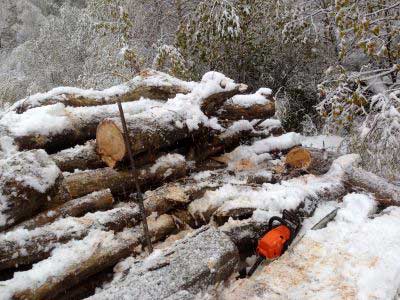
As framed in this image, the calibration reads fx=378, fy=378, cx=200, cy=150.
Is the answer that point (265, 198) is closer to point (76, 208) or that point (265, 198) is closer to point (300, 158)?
point (300, 158)

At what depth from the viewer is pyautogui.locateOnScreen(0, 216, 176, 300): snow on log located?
9.14 feet

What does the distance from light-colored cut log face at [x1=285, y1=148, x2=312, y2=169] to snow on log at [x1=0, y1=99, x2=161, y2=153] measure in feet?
7.97

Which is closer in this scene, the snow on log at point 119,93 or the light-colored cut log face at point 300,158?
the snow on log at point 119,93

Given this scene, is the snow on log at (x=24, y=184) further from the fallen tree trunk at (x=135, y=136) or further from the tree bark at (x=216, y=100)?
the tree bark at (x=216, y=100)

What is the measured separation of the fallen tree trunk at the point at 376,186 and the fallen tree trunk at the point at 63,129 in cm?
295

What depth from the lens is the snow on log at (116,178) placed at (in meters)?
3.73

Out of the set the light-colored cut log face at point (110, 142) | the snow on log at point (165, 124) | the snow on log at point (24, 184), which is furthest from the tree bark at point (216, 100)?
the snow on log at point (24, 184)

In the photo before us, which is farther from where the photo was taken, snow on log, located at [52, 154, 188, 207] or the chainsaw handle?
snow on log, located at [52, 154, 188, 207]

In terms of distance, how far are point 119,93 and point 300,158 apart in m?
2.61

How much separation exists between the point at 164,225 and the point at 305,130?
6.99 m

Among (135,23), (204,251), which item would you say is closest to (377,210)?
(204,251)

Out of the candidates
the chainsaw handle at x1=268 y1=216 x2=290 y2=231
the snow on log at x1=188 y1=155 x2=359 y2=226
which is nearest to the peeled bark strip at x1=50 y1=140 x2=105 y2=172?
the snow on log at x1=188 y1=155 x2=359 y2=226

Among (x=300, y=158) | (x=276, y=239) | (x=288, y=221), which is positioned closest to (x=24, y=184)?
(x=276, y=239)

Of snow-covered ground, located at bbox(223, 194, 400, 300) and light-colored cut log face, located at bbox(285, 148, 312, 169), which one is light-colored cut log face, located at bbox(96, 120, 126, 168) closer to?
snow-covered ground, located at bbox(223, 194, 400, 300)
